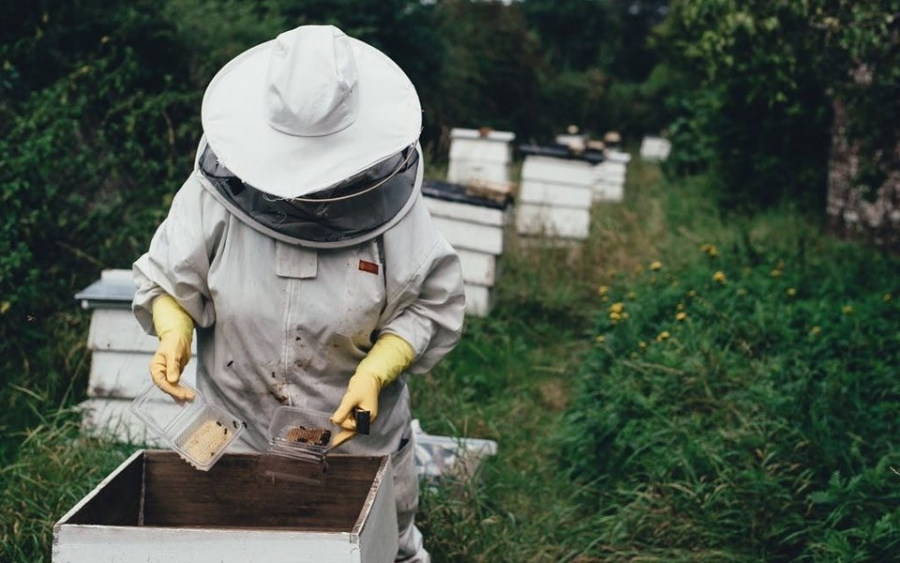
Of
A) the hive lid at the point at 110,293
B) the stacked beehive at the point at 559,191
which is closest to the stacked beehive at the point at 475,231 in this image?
the stacked beehive at the point at 559,191

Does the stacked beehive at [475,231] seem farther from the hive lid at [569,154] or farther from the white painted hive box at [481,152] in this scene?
the white painted hive box at [481,152]

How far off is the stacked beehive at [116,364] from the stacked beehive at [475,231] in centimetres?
251

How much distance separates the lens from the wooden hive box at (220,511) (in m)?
1.90

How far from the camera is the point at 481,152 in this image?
26.1 ft

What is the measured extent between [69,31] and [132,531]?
4668mm

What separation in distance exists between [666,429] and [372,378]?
73.2 inches

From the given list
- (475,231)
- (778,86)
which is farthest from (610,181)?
(475,231)

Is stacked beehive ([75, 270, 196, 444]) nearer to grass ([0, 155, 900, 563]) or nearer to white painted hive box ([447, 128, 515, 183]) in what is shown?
grass ([0, 155, 900, 563])

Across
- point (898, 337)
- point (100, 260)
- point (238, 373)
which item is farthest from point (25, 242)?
point (898, 337)

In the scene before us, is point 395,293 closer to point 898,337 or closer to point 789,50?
point 898,337

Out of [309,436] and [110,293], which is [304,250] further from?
[110,293]

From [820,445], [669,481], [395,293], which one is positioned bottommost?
[669,481]

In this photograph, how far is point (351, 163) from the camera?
90.0 inches

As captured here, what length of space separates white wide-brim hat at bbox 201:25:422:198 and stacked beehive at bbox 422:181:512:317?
140 inches
